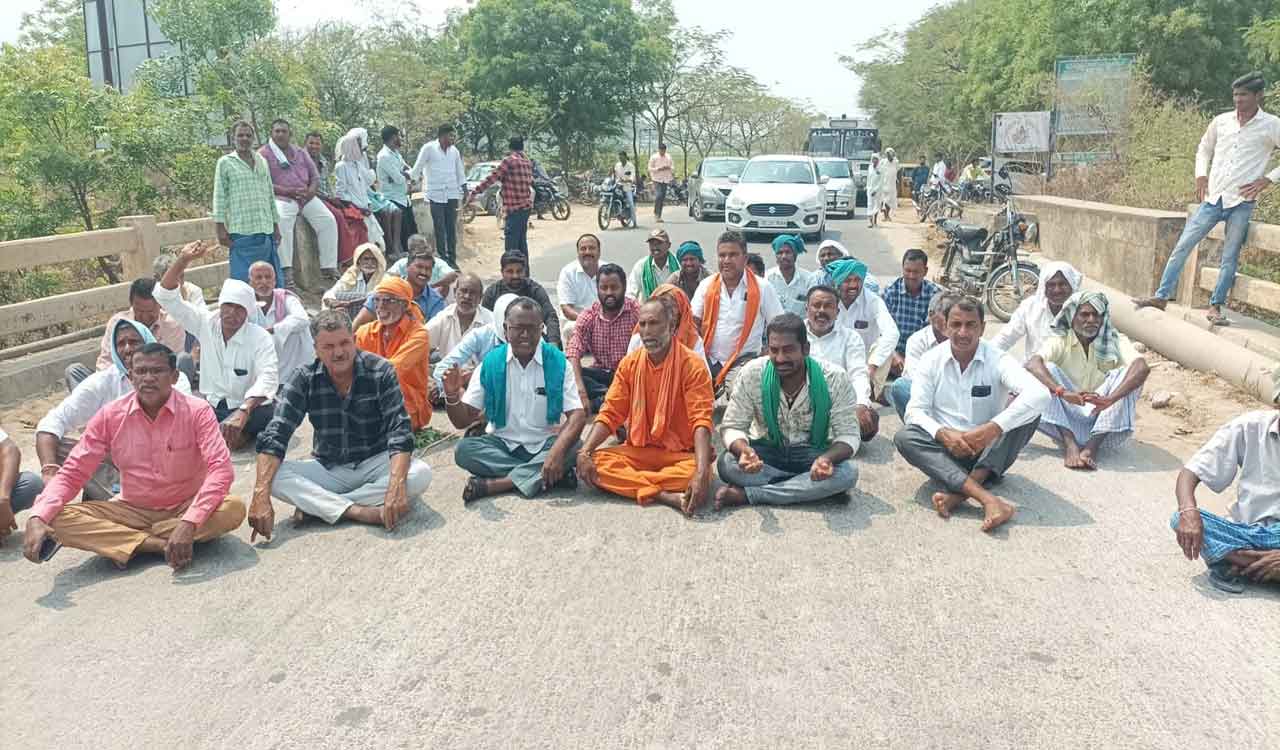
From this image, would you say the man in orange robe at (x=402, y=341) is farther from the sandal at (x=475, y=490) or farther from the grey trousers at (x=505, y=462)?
the sandal at (x=475, y=490)

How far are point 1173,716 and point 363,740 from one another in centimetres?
252

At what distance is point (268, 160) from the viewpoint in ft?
35.6

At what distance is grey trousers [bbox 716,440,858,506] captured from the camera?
16.9ft

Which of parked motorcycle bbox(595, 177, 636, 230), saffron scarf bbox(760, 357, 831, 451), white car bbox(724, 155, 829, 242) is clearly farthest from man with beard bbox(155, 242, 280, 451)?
parked motorcycle bbox(595, 177, 636, 230)

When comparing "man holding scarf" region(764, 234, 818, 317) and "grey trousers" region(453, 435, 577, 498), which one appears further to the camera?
"man holding scarf" region(764, 234, 818, 317)

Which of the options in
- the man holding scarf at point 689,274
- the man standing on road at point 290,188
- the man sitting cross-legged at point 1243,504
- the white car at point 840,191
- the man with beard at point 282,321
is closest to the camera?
the man sitting cross-legged at point 1243,504

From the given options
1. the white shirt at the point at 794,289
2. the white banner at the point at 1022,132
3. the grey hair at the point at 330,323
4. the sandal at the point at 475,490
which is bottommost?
the sandal at the point at 475,490

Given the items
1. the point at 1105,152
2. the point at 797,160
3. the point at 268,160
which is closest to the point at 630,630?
the point at 268,160

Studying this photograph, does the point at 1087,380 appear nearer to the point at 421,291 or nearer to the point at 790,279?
the point at 790,279

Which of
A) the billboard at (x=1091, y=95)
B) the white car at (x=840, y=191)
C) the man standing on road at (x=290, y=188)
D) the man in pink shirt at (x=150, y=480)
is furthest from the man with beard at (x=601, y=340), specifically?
the white car at (x=840, y=191)

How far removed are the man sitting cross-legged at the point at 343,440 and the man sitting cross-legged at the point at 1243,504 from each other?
3.48m

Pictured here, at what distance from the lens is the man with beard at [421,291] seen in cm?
750

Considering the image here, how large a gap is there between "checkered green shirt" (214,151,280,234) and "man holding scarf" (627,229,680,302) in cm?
369

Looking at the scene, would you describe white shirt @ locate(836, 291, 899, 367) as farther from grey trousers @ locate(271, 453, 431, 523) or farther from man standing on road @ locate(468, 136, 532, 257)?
man standing on road @ locate(468, 136, 532, 257)
